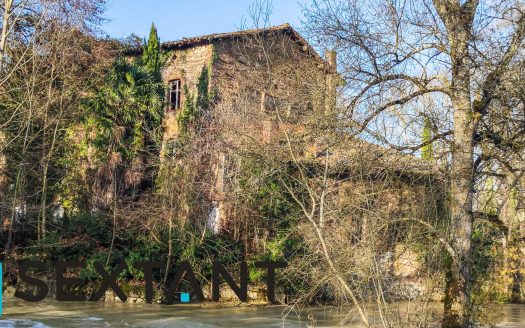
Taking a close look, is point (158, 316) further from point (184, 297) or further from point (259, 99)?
point (259, 99)

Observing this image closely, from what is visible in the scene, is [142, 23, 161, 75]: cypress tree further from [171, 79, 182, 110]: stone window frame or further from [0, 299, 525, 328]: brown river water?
[0, 299, 525, 328]: brown river water

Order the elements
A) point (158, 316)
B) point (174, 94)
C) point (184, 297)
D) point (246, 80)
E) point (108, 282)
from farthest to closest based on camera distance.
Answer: point (174, 94)
point (246, 80)
point (108, 282)
point (184, 297)
point (158, 316)

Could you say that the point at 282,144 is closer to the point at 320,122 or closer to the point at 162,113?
the point at 320,122

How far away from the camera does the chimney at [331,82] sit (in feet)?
33.6

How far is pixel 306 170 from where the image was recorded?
9711 mm

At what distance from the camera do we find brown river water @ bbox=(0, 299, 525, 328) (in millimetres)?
13156

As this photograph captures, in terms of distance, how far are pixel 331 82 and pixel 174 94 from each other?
52.5 feet

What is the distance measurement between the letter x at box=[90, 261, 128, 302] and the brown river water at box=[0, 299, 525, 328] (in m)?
0.51

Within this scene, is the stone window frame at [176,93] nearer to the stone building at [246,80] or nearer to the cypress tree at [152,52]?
the stone building at [246,80]

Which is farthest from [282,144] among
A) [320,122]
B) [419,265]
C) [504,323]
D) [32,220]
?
[32,220]

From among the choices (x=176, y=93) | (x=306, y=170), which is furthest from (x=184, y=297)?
(x=176, y=93)

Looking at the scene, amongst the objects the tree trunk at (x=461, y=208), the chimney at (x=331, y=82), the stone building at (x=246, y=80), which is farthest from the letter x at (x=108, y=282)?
the tree trunk at (x=461, y=208)

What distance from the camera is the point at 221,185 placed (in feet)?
59.6

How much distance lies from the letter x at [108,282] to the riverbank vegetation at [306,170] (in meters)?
0.33
